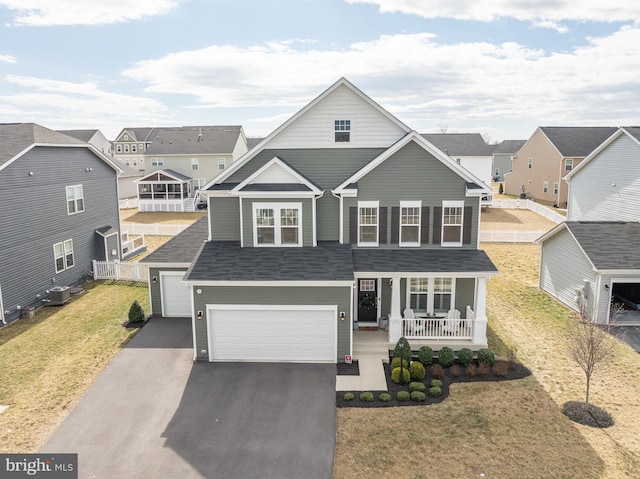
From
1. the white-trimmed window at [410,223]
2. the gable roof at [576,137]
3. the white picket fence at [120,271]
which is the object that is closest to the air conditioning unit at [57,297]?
the white picket fence at [120,271]

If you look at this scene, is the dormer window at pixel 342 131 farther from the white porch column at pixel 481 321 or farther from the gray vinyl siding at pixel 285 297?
the white porch column at pixel 481 321

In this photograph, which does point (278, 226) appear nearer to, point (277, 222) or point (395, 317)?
point (277, 222)

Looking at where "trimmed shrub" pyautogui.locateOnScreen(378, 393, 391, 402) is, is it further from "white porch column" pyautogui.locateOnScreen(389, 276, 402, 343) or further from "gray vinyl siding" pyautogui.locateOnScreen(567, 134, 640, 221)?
"gray vinyl siding" pyautogui.locateOnScreen(567, 134, 640, 221)

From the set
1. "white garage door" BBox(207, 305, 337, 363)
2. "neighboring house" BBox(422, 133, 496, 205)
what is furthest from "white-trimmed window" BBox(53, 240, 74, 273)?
"neighboring house" BBox(422, 133, 496, 205)

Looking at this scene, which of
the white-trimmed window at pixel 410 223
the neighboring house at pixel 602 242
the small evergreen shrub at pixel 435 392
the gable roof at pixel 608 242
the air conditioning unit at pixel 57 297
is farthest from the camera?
the air conditioning unit at pixel 57 297

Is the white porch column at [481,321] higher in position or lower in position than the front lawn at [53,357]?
higher

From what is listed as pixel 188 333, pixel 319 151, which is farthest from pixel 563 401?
pixel 188 333
